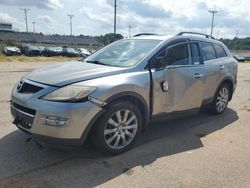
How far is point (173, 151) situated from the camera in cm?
473

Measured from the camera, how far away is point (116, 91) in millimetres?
4254

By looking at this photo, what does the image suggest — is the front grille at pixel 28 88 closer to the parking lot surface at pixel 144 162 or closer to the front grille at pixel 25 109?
the front grille at pixel 25 109

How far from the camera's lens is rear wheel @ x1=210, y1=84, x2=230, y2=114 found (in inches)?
262

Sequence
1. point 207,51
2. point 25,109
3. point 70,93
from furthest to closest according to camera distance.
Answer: point 207,51
point 25,109
point 70,93

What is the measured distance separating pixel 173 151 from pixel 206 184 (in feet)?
3.32

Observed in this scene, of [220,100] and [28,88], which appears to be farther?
[220,100]

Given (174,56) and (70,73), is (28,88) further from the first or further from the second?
(174,56)

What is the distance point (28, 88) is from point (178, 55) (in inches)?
98.3

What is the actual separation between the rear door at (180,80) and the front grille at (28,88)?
5.49 feet

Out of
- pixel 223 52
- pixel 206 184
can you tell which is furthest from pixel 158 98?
pixel 223 52

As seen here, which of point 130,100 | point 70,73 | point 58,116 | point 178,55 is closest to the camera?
point 58,116

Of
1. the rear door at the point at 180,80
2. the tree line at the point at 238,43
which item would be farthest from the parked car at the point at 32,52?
the tree line at the point at 238,43

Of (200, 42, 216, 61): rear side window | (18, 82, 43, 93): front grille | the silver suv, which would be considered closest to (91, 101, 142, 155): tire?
the silver suv

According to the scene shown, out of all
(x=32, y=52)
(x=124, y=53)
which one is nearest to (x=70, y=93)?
(x=124, y=53)
